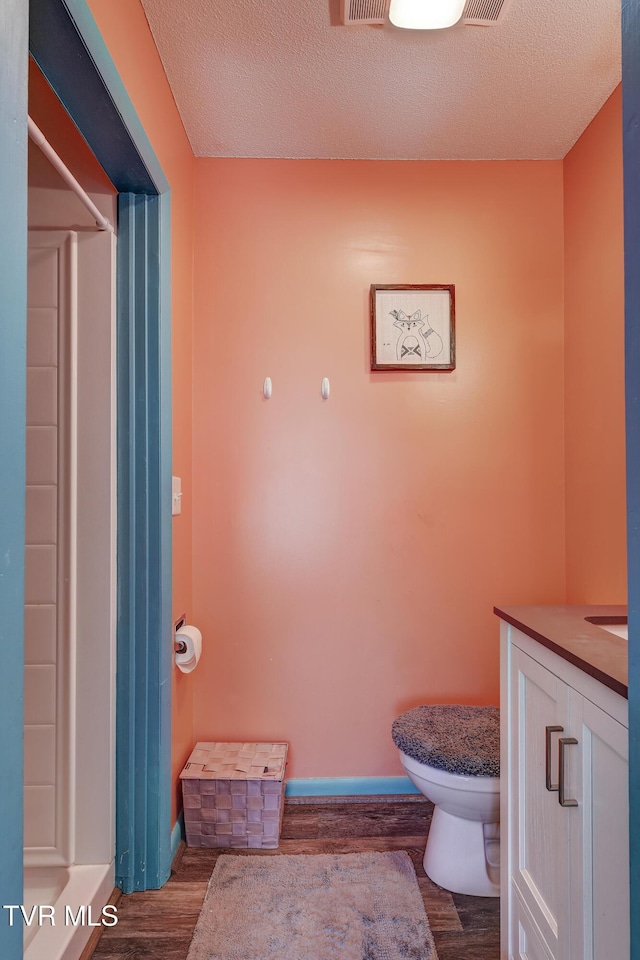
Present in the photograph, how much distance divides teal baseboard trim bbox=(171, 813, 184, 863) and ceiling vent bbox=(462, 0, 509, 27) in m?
2.53

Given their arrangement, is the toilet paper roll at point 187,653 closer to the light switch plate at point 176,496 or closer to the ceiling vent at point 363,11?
the light switch plate at point 176,496

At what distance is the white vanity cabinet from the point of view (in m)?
0.91

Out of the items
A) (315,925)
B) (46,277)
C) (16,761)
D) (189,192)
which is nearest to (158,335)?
(46,277)

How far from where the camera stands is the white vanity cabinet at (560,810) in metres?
0.91

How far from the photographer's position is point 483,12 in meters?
1.58

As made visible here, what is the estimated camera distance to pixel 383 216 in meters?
2.32

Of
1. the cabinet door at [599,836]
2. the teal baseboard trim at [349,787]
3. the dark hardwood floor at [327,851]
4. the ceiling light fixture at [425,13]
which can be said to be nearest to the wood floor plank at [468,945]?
the dark hardwood floor at [327,851]

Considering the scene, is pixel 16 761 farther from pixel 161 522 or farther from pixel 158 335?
pixel 158 335

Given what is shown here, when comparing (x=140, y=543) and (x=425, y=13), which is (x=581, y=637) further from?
(x=425, y=13)

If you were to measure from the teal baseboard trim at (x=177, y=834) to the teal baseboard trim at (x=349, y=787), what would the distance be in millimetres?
426

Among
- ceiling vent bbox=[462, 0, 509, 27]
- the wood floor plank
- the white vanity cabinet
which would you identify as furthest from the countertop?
ceiling vent bbox=[462, 0, 509, 27]

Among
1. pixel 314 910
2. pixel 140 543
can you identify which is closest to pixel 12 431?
pixel 140 543

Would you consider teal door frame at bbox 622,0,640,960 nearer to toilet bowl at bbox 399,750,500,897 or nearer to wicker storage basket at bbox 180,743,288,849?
toilet bowl at bbox 399,750,500,897

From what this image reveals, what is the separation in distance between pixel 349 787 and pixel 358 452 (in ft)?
4.21
